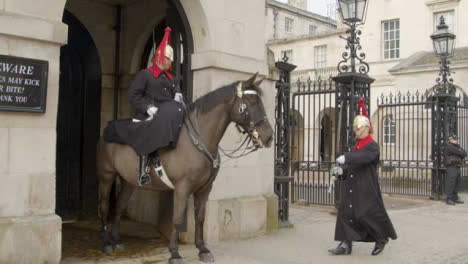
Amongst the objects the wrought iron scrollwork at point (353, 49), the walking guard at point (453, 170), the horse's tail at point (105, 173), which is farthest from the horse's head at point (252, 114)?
the walking guard at point (453, 170)

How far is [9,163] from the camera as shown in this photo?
5.36 metres

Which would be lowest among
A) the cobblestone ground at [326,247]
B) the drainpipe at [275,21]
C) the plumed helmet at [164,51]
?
the cobblestone ground at [326,247]

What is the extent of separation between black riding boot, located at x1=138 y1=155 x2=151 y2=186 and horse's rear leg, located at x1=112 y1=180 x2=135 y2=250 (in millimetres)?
853

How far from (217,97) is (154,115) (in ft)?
2.60

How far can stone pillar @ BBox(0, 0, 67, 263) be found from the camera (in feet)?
17.4

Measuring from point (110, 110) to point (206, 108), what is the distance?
386 centimetres

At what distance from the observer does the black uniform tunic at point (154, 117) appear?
582 cm

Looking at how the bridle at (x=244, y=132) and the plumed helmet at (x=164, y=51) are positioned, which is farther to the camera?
the plumed helmet at (x=164, y=51)

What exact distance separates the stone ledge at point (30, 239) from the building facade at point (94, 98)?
0.01 metres

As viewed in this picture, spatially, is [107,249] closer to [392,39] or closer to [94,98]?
[94,98]

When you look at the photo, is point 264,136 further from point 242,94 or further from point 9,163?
point 9,163

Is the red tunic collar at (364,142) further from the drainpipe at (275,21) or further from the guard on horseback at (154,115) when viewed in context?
the drainpipe at (275,21)

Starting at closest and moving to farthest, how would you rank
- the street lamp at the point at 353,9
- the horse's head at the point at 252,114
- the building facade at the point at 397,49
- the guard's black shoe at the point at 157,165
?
1. the horse's head at the point at 252,114
2. the guard's black shoe at the point at 157,165
3. the street lamp at the point at 353,9
4. the building facade at the point at 397,49

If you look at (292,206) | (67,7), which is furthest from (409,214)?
(67,7)
